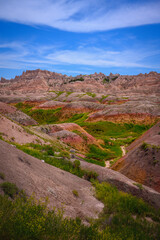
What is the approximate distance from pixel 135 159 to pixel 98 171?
3.20 meters

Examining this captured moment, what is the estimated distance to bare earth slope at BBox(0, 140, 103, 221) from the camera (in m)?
5.49

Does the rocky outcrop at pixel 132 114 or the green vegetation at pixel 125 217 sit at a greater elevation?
the rocky outcrop at pixel 132 114

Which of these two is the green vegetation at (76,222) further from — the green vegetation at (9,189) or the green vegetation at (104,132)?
the green vegetation at (104,132)

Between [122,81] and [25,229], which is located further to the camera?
[122,81]

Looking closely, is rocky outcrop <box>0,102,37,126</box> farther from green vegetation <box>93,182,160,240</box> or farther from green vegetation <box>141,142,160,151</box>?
green vegetation <box>93,182,160,240</box>

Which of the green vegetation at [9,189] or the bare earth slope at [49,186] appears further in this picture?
the bare earth slope at [49,186]

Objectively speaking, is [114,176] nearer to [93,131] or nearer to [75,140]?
[75,140]

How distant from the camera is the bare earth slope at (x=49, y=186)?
18.0ft

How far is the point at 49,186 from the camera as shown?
21.0 feet

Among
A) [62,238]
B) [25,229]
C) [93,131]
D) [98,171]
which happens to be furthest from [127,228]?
[93,131]

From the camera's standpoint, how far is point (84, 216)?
5363 millimetres

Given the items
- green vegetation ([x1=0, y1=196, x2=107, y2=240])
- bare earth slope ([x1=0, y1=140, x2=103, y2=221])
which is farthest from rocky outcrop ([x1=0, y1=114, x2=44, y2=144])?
green vegetation ([x1=0, y1=196, x2=107, y2=240])

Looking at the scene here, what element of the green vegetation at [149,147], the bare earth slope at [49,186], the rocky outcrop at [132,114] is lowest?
the bare earth slope at [49,186]

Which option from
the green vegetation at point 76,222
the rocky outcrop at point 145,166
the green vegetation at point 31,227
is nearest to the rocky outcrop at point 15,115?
the rocky outcrop at point 145,166
